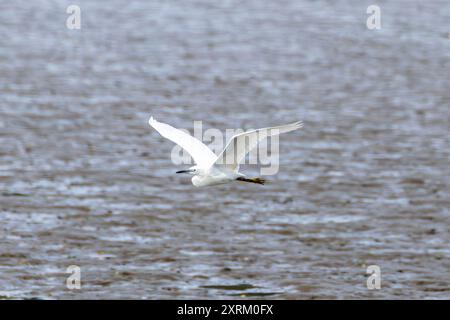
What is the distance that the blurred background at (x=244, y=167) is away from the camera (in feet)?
58.4

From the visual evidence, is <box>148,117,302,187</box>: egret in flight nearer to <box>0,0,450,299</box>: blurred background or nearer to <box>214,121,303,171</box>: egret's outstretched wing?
<box>214,121,303,171</box>: egret's outstretched wing

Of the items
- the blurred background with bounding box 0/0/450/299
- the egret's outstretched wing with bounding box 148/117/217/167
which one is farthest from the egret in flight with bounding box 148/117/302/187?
the blurred background with bounding box 0/0/450/299

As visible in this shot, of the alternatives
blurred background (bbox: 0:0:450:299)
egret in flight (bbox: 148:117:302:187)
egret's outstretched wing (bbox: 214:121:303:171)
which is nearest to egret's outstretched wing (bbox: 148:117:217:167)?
egret in flight (bbox: 148:117:302:187)

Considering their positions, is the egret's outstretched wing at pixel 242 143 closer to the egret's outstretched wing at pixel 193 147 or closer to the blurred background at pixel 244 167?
the egret's outstretched wing at pixel 193 147

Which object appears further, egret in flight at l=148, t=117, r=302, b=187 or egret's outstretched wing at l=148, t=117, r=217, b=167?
egret's outstretched wing at l=148, t=117, r=217, b=167

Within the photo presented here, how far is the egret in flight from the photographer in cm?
1132

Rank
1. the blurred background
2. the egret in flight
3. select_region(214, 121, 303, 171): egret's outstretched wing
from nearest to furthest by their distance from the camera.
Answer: select_region(214, 121, 303, 171): egret's outstretched wing
the egret in flight
the blurred background

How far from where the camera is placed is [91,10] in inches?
1684

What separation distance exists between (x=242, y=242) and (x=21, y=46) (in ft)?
61.3

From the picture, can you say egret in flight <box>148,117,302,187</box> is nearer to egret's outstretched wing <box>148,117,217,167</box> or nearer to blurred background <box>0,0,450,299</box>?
egret's outstretched wing <box>148,117,217,167</box>

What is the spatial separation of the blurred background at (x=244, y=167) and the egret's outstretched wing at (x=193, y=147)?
3.68m

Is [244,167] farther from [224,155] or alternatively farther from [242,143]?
[242,143]

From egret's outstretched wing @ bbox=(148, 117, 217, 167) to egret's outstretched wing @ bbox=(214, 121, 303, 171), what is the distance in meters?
0.59

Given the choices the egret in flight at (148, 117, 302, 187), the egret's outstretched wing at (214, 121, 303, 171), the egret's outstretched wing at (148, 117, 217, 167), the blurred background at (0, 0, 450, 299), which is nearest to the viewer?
the egret's outstretched wing at (214, 121, 303, 171)
